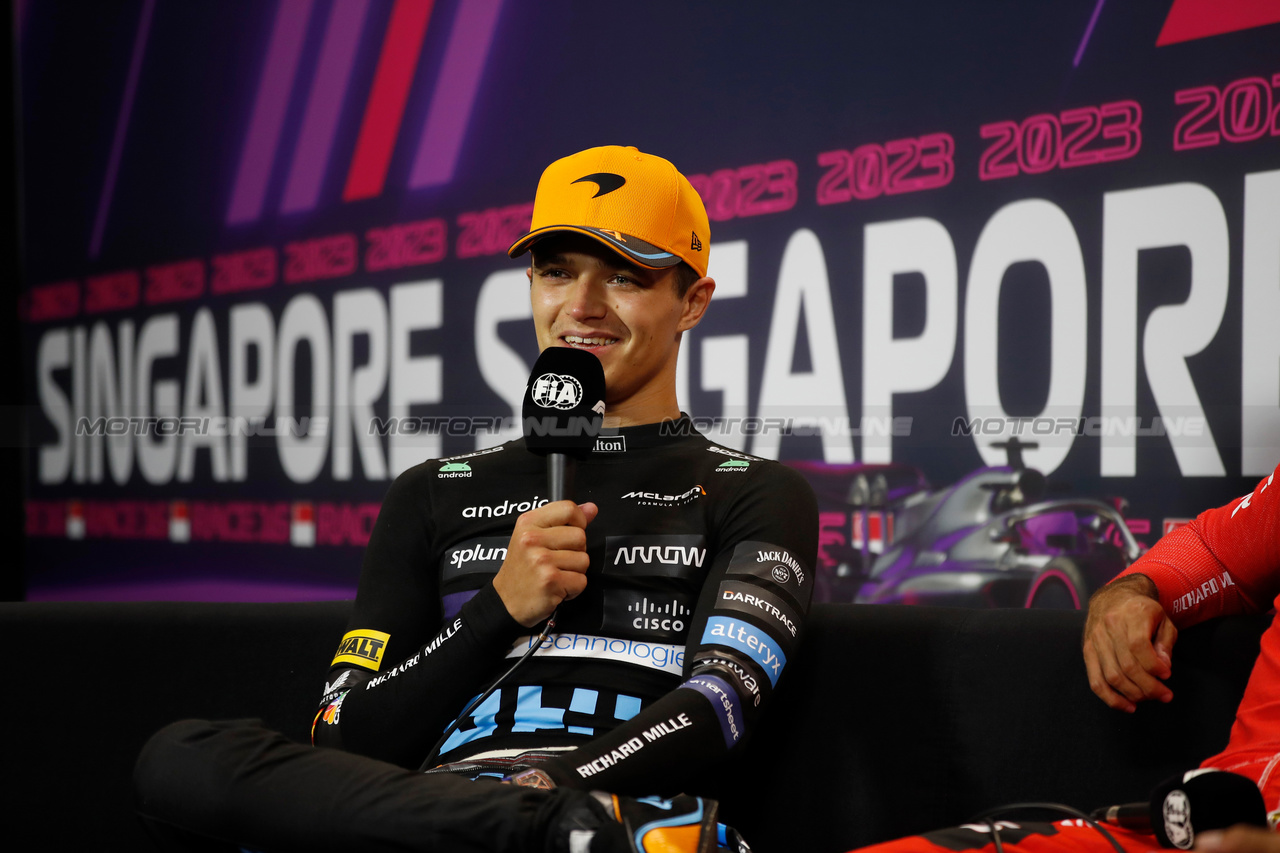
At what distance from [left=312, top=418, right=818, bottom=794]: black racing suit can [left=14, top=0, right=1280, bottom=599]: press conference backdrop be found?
119mm

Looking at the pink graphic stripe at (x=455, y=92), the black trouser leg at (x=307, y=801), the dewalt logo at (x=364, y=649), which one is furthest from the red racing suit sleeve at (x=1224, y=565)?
the pink graphic stripe at (x=455, y=92)

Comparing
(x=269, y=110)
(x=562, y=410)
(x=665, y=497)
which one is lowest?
(x=665, y=497)

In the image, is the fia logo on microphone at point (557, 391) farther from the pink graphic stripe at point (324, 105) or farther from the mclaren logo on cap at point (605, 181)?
the pink graphic stripe at point (324, 105)

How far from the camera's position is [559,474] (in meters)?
1.23

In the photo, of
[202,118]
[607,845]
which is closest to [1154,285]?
[607,845]

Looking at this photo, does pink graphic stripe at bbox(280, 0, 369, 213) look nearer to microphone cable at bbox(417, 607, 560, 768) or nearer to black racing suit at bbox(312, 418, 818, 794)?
black racing suit at bbox(312, 418, 818, 794)

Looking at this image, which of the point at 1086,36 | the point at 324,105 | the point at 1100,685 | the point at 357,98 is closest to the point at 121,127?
the point at 324,105

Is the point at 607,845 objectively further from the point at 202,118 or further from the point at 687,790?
the point at 202,118

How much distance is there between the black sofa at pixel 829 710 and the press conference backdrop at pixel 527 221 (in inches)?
23.1

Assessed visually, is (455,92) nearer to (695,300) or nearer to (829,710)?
(695,300)

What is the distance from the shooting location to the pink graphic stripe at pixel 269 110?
3.52 metres

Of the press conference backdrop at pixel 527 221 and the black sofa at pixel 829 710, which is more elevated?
the press conference backdrop at pixel 527 221

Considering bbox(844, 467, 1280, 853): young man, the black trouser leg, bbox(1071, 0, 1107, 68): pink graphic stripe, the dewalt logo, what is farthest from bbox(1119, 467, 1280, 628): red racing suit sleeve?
bbox(1071, 0, 1107, 68): pink graphic stripe

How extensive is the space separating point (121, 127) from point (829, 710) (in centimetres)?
352
